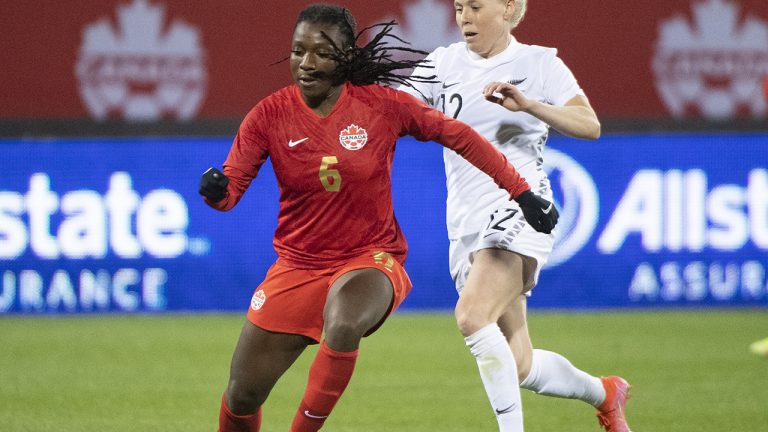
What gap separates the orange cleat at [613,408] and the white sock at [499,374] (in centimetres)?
82

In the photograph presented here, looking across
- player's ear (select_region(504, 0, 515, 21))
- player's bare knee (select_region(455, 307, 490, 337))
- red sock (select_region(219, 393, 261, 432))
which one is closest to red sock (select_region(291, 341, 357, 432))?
red sock (select_region(219, 393, 261, 432))

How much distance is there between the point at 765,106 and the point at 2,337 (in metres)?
8.43

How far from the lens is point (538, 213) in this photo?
192 inches

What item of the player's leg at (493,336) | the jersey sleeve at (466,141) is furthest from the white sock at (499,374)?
the jersey sleeve at (466,141)

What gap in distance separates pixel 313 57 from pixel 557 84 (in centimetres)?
116

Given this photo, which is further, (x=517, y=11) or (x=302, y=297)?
(x=517, y=11)

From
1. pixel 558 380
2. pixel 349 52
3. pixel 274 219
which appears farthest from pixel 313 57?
pixel 274 219

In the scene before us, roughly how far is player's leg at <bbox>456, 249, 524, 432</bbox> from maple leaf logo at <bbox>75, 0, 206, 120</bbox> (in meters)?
9.08

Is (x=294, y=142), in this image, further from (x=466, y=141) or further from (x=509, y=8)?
(x=509, y=8)

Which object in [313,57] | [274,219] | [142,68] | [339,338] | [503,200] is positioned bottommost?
[274,219]

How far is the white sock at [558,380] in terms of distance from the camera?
5.60 metres

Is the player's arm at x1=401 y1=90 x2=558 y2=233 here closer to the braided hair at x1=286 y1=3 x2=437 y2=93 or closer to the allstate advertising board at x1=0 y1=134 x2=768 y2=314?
the braided hair at x1=286 y1=3 x2=437 y2=93

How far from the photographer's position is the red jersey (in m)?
4.89

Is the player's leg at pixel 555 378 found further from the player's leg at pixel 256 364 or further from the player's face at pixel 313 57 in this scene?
the player's face at pixel 313 57
